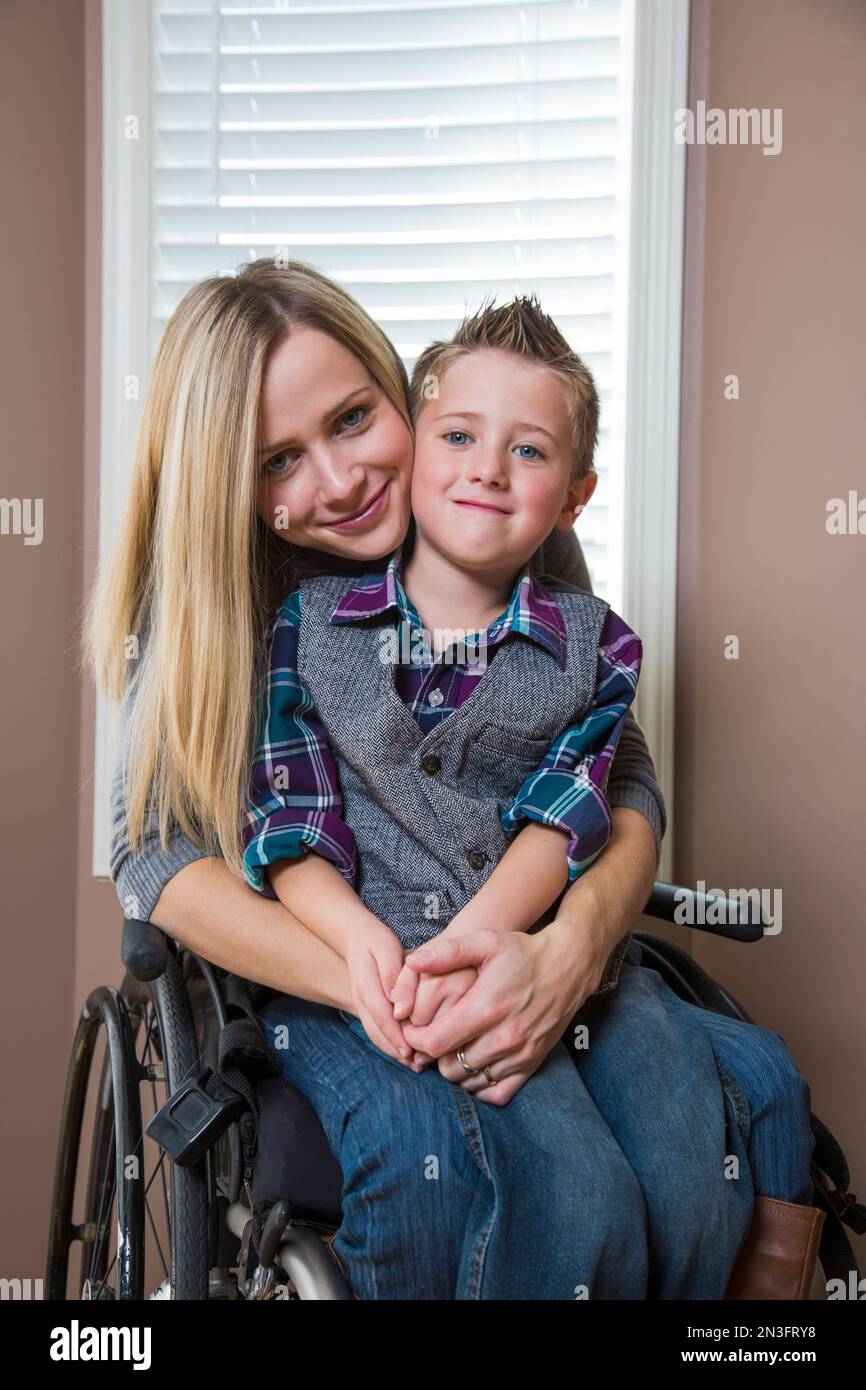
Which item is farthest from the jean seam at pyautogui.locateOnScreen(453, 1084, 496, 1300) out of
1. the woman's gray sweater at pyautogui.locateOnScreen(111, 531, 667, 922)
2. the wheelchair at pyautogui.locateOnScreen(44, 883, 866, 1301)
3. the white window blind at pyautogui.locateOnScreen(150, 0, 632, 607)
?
the white window blind at pyautogui.locateOnScreen(150, 0, 632, 607)

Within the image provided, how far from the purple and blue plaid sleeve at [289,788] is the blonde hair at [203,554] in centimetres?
2

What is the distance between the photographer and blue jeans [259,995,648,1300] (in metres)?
1.00

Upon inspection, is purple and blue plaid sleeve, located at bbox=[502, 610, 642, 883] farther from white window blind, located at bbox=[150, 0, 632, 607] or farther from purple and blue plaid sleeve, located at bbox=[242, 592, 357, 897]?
white window blind, located at bbox=[150, 0, 632, 607]

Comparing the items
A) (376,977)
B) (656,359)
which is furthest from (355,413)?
(656,359)

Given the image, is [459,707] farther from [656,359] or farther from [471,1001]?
[656,359]

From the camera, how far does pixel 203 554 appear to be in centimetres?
122

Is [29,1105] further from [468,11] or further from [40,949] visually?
[468,11]

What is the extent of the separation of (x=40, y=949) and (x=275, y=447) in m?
1.17

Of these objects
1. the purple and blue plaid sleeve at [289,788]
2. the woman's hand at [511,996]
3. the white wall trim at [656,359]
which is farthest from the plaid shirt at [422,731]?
the white wall trim at [656,359]

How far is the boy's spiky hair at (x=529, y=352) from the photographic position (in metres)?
1.24

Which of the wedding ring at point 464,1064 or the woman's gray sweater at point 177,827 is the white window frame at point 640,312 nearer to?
the woman's gray sweater at point 177,827

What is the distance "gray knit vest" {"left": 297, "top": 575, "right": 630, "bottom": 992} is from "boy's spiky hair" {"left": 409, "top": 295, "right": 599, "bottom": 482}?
0.23m

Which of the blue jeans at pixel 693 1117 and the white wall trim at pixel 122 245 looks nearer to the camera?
the blue jeans at pixel 693 1117
